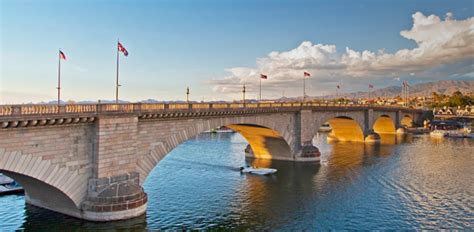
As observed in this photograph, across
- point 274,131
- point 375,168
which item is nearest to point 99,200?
point 274,131

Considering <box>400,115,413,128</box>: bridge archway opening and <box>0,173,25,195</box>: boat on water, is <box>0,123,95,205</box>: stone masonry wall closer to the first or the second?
<box>0,173,25,195</box>: boat on water

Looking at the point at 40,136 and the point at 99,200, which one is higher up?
the point at 40,136

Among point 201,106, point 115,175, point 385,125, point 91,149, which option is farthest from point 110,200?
point 385,125

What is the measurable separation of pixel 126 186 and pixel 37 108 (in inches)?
338

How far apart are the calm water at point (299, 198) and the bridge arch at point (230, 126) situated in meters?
3.31

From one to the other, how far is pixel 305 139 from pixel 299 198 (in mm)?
21931

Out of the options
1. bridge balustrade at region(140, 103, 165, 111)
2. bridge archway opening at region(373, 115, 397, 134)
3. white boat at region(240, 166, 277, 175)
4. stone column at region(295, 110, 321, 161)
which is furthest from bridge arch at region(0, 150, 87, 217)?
bridge archway opening at region(373, 115, 397, 134)

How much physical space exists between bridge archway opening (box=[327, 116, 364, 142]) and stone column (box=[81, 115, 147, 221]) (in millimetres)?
62572

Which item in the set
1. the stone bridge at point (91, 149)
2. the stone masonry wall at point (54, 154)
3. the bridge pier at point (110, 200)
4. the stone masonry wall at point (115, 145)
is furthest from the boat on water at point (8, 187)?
the stone masonry wall at point (115, 145)

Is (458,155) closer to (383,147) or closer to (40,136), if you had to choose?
(383,147)

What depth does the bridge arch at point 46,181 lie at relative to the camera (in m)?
22.3

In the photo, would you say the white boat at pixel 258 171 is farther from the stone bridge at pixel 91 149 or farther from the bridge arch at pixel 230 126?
the stone bridge at pixel 91 149

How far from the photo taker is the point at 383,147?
75.2m

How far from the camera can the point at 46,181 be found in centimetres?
2384
